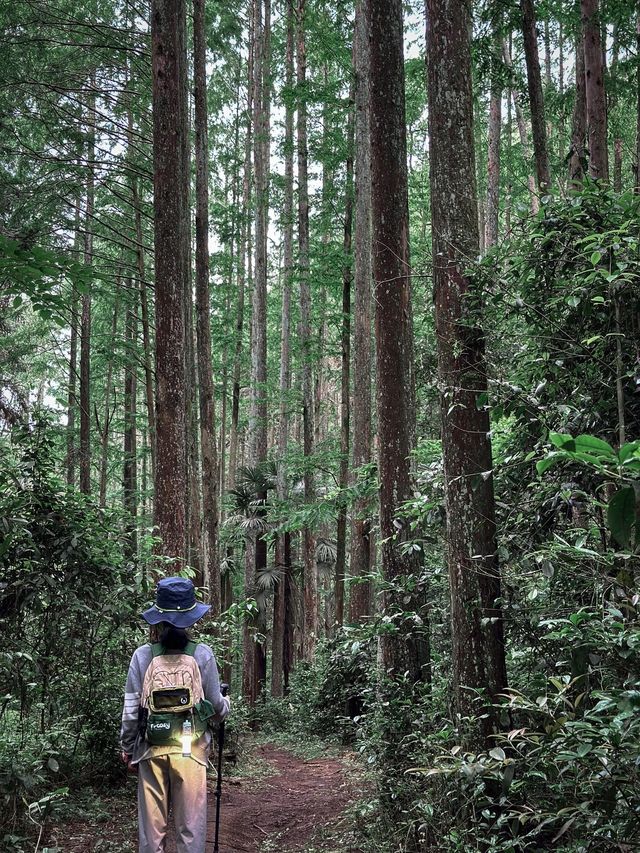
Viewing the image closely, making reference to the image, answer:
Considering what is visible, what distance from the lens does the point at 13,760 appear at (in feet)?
16.9

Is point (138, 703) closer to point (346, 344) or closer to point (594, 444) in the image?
point (594, 444)

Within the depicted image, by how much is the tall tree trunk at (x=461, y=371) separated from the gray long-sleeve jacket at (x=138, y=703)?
5.33 ft

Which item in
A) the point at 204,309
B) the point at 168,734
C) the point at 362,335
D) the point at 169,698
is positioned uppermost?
the point at 204,309

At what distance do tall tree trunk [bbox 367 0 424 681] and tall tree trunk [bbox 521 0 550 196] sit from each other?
5.59ft

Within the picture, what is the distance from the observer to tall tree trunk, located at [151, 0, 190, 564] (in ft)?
25.8

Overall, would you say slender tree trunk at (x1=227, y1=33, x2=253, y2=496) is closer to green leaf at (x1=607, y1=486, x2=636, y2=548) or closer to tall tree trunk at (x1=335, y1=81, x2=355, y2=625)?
tall tree trunk at (x1=335, y1=81, x2=355, y2=625)

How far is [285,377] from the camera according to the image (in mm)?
18844

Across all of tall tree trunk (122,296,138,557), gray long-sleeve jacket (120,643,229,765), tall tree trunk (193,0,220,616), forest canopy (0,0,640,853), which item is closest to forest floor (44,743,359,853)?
forest canopy (0,0,640,853)

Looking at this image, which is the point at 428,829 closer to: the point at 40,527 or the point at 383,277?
the point at 40,527

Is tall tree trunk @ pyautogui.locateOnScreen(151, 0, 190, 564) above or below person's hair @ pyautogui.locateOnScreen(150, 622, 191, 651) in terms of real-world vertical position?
above

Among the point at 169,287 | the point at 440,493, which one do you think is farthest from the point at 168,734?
the point at 169,287

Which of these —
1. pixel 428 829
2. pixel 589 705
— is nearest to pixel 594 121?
pixel 589 705

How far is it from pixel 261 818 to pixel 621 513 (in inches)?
276

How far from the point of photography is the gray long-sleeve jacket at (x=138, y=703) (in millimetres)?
4422
